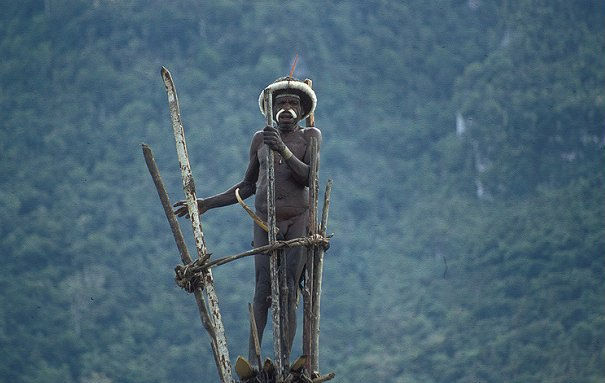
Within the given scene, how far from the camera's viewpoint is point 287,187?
15.4 meters

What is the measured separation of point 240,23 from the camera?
65.8 meters

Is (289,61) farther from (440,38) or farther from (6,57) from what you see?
(6,57)

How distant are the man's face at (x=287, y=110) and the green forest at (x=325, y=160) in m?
28.1

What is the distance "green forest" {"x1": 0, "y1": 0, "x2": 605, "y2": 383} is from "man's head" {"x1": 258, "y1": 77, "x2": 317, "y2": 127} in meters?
28.1

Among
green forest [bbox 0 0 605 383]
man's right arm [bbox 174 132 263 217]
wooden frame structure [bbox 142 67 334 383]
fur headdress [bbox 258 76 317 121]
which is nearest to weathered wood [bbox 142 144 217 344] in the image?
wooden frame structure [bbox 142 67 334 383]

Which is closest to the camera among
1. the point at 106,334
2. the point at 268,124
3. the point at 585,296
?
the point at 268,124

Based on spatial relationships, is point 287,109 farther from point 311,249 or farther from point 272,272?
point 272,272

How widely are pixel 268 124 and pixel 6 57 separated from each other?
2043 inches

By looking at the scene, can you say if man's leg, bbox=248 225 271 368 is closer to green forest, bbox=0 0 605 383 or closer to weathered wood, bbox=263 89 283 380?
weathered wood, bbox=263 89 283 380

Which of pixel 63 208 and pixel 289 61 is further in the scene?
pixel 289 61

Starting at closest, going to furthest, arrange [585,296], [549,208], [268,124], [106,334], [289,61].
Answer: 1. [268,124]
2. [106,334]
3. [585,296]
4. [549,208]
5. [289,61]

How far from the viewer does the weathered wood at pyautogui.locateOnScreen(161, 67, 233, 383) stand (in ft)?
46.9

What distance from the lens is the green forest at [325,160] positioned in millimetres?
48062

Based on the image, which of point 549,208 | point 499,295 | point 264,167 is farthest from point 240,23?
point 264,167
